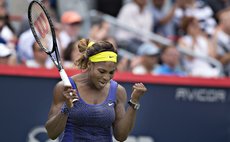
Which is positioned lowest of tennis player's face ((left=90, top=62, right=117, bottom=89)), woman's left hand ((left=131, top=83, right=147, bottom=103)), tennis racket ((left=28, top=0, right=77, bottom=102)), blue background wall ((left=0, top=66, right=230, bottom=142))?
blue background wall ((left=0, top=66, right=230, bottom=142))

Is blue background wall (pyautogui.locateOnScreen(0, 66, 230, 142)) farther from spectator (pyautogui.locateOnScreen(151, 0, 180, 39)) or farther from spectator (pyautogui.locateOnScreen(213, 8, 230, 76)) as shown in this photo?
spectator (pyautogui.locateOnScreen(151, 0, 180, 39))

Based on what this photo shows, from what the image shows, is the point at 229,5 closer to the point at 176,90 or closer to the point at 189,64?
the point at 189,64

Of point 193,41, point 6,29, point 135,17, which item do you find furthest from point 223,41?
point 6,29

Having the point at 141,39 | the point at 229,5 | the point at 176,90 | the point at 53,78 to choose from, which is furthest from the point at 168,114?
the point at 229,5

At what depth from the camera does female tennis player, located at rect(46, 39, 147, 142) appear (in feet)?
18.8

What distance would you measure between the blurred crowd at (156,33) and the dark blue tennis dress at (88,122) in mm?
3595

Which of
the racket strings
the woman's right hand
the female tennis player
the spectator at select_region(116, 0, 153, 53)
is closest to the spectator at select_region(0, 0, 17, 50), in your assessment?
the spectator at select_region(116, 0, 153, 53)

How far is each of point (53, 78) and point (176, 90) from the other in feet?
4.90

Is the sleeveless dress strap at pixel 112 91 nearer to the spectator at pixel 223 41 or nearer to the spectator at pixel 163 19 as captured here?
the spectator at pixel 223 41

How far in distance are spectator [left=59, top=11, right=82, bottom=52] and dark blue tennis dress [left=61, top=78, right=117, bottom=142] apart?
4.67 m

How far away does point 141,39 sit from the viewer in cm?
1123

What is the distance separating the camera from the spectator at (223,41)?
36.9ft

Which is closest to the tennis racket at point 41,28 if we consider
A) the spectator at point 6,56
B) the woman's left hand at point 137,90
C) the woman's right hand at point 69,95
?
the woman's right hand at point 69,95

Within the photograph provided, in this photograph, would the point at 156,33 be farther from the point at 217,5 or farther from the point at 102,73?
the point at 102,73
